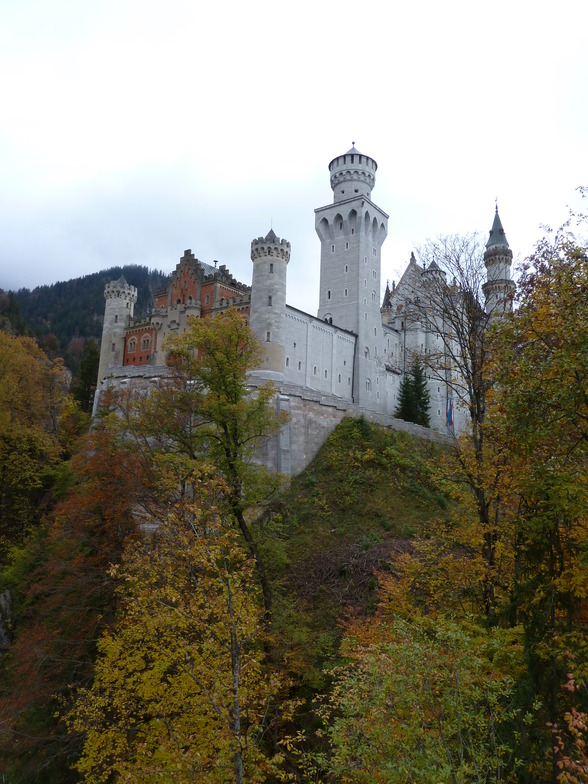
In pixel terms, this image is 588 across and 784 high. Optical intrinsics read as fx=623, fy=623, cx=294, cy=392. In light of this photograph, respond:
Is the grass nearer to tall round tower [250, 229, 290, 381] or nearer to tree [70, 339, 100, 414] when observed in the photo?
tall round tower [250, 229, 290, 381]

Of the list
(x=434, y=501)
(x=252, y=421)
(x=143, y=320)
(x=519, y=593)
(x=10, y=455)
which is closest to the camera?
(x=519, y=593)

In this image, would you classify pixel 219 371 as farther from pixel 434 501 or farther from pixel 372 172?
pixel 372 172

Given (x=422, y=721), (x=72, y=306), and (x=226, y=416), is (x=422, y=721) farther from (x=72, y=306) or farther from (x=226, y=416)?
(x=72, y=306)

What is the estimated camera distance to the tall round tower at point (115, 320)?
2168 inches

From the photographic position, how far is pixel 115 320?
56.4 m

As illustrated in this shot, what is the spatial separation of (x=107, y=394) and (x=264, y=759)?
2538cm

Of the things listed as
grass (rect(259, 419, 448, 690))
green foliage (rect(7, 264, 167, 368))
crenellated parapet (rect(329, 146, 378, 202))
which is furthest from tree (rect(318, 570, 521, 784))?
green foliage (rect(7, 264, 167, 368))

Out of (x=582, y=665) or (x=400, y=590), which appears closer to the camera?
(x=582, y=665)

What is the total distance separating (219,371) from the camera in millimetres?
20031

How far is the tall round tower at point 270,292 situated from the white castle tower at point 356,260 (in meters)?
14.0

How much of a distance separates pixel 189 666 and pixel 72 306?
15519 centimetres

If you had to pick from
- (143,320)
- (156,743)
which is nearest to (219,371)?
(156,743)

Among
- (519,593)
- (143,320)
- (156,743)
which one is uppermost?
(143,320)

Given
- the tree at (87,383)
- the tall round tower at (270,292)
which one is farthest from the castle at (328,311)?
the tree at (87,383)
